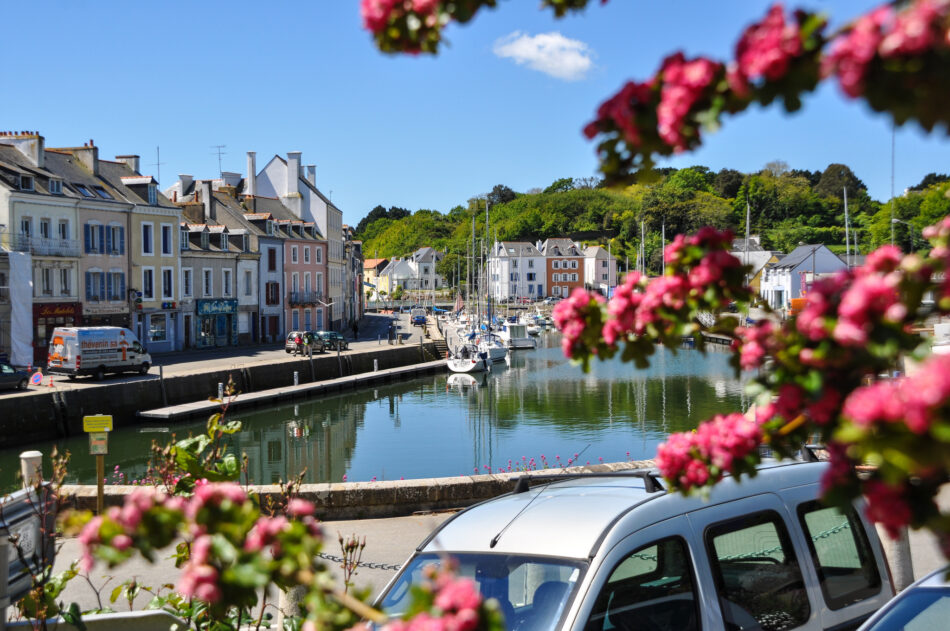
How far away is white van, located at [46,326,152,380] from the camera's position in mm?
32688

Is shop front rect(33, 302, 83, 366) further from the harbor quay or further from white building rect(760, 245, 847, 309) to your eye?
white building rect(760, 245, 847, 309)

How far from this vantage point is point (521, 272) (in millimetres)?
134750

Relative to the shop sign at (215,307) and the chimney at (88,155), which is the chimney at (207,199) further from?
the chimney at (88,155)

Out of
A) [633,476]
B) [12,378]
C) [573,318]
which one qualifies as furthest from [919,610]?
[12,378]

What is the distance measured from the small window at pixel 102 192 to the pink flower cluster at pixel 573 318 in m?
45.2

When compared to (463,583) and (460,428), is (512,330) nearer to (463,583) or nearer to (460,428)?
(460,428)

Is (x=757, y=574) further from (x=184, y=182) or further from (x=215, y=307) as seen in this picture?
A: (x=184, y=182)

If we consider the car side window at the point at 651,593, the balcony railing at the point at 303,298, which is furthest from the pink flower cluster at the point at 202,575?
the balcony railing at the point at 303,298

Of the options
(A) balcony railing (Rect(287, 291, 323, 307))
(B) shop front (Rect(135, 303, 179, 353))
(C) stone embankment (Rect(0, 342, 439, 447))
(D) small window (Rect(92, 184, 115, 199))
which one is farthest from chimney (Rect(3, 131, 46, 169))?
(A) balcony railing (Rect(287, 291, 323, 307))

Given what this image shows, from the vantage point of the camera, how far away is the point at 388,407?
3688 cm

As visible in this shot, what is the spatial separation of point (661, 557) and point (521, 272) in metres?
130

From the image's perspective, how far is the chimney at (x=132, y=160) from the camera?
161 ft

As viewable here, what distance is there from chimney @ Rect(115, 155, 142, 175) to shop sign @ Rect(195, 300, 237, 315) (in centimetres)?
831

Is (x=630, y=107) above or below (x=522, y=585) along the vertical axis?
above
